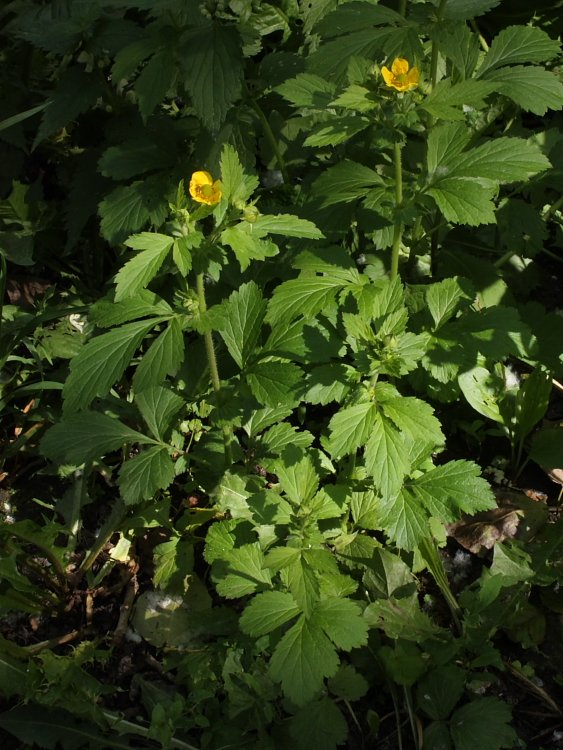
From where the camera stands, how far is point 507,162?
78.5 inches

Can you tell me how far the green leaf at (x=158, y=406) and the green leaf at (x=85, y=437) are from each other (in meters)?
0.05

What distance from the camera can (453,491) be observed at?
214 centimetres

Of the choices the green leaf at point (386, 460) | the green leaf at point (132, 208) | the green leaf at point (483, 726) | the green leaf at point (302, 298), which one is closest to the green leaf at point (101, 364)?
the green leaf at point (302, 298)

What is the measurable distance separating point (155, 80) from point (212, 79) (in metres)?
0.18

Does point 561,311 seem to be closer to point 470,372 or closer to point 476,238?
point 476,238

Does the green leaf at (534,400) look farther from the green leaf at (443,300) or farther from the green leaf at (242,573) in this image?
the green leaf at (242,573)

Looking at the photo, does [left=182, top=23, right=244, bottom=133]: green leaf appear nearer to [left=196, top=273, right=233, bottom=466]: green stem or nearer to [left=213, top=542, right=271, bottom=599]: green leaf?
[left=196, top=273, right=233, bottom=466]: green stem

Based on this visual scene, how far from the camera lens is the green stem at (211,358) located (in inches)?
79.5

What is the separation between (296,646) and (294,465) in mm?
507

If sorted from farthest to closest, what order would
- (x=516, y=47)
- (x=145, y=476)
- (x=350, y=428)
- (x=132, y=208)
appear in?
1. (x=132, y=208)
2. (x=516, y=47)
3. (x=145, y=476)
4. (x=350, y=428)

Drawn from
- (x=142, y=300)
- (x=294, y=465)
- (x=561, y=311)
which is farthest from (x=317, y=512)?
(x=561, y=311)

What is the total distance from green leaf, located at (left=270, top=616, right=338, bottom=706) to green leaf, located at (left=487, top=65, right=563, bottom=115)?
1.54 meters

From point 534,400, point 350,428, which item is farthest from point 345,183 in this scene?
point 534,400

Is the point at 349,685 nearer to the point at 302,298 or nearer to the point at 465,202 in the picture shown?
the point at 302,298
